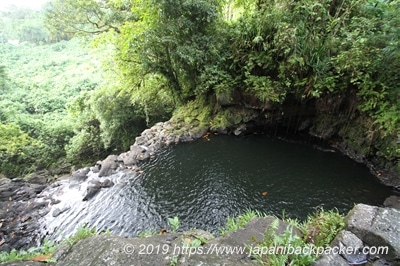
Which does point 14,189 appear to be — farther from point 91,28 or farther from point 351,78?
point 351,78

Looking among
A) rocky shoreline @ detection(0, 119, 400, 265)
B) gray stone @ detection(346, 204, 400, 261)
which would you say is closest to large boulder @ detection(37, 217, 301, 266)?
gray stone @ detection(346, 204, 400, 261)

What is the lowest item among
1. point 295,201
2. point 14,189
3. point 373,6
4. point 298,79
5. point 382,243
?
point 14,189

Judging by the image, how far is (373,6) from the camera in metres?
7.18

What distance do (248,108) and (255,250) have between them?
25.0ft

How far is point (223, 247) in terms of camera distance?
9.72ft

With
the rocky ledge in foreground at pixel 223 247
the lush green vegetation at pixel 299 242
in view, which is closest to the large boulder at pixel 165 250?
the rocky ledge in foreground at pixel 223 247

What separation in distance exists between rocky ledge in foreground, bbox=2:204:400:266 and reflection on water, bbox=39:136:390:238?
8.19ft

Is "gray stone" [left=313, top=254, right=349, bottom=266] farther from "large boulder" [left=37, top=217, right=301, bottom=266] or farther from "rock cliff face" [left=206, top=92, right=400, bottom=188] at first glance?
"rock cliff face" [left=206, top=92, right=400, bottom=188]

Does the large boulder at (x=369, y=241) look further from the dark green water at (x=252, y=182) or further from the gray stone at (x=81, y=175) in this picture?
the gray stone at (x=81, y=175)

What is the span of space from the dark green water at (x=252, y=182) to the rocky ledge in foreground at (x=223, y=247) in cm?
250

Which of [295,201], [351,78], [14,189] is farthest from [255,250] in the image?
[14,189]

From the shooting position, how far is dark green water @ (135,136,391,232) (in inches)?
232

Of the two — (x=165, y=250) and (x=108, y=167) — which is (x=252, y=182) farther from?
(x=108, y=167)

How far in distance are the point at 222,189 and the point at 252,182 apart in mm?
914
